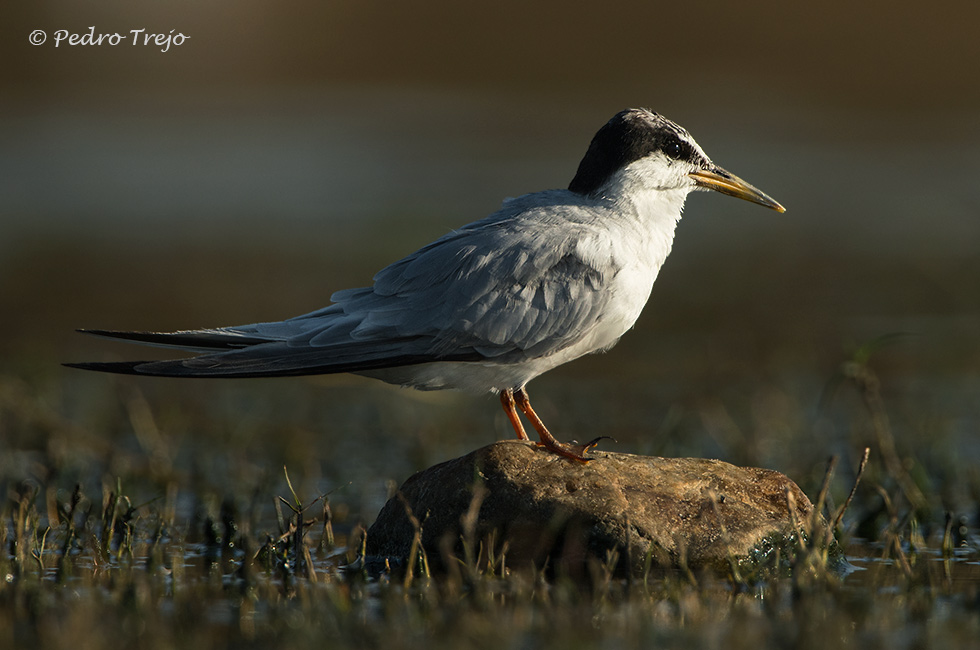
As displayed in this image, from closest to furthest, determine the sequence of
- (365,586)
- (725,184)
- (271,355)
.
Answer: (365,586), (271,355), (725,184)

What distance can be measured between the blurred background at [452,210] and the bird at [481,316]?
0.59 m

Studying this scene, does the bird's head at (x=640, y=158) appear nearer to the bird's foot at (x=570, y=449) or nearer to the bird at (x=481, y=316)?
the bird at (x=481, y=316)

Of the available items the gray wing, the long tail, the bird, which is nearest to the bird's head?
the bird

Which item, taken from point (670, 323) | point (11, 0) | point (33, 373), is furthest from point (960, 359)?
point (11, 0)

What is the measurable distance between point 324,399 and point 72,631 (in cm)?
461

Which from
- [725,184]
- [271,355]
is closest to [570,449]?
[271,355]

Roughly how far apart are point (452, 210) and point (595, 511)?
8942 millimetres

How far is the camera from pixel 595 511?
4.53 meters

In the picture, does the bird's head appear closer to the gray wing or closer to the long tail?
the gray wing

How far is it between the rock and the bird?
0.69 ft

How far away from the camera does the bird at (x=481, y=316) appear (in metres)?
4.82

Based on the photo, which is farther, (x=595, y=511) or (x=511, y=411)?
(x=511, y=411)

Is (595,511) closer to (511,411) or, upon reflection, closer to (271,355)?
(511,411)

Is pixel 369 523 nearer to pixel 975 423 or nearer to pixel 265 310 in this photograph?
pixel 975 423
